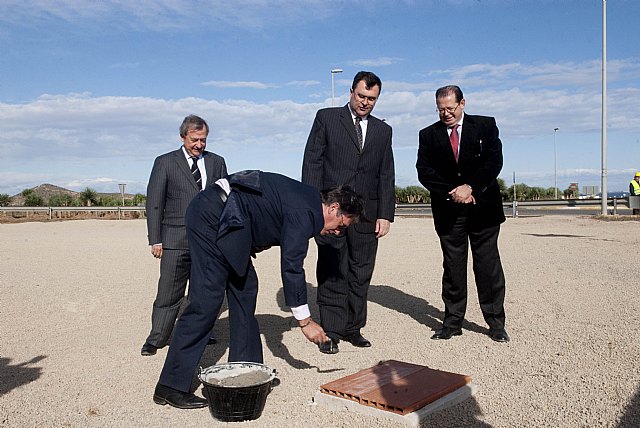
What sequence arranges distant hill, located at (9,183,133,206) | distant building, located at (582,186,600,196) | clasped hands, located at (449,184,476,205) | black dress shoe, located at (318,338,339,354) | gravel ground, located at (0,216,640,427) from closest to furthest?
gravel ground, located at (0,216,640,427)
black dress shoe, located at (318,338,339,354)
clasped hands, located at (449,184,476,205)
distant building, located at (582,186,600,196)
distant hill, located at (9,183,133,206)

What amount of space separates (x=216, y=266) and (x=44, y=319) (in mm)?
4567

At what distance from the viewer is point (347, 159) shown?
676 cm

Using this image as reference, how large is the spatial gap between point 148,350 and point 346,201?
9.66ft

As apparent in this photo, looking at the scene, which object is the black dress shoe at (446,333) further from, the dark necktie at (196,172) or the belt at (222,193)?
the belt at (222,193)

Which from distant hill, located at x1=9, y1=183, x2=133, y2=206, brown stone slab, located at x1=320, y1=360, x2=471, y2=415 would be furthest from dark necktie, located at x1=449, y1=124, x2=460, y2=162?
distant hill, located at x1=9, y1=183, x2=133, y2=206

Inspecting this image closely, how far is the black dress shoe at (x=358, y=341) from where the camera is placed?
22.3ft

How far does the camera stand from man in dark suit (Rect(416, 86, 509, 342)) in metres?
6.78

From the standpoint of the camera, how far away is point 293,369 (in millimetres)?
5996

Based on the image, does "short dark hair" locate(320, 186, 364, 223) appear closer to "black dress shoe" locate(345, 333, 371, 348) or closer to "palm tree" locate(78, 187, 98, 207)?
"black dress shoe" locate(345, 333, 371, 348)

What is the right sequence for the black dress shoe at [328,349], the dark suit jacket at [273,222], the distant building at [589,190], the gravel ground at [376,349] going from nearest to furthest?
the dark suit jacket at [273,222] → the gravel ground at [376,349] → the black dress shoe at [328,349] → the distant building at [589,190]

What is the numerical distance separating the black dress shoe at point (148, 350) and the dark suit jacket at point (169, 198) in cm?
93

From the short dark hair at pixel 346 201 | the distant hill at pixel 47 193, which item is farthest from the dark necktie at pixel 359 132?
the distant hill at pixel 47 193

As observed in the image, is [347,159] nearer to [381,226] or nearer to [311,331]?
[381,226]

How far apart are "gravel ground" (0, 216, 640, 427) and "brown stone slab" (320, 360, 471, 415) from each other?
0.13 metres
